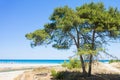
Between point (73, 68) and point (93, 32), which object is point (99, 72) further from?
point (93, 32)

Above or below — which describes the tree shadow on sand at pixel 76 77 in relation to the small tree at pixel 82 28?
below

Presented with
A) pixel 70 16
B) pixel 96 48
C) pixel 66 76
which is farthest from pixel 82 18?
pixel 66 76

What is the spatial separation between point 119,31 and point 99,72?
21.1ft

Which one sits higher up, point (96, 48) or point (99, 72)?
point (96, 48)

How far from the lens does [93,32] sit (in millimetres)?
25797

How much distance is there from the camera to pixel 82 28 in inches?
996

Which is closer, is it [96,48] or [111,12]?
[96,48]

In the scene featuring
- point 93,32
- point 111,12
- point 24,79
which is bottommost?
point 24,79

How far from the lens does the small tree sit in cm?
2486

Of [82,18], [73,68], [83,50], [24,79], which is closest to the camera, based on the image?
[83,50]

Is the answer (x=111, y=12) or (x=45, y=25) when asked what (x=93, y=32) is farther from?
(x=45, y=25)

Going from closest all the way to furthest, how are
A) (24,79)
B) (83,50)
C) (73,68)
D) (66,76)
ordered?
(83,50) < (66,76) < (24,79) < (73,68)

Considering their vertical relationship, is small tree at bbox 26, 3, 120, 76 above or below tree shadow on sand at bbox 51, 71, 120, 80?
above

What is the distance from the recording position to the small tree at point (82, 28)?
81.6 ft
